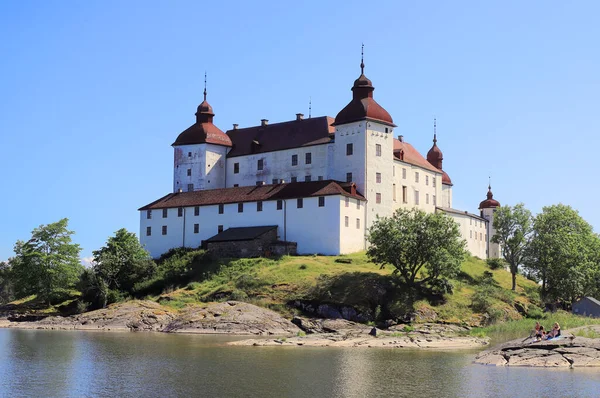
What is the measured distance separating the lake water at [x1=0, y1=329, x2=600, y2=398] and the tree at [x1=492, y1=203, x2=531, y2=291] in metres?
38.9

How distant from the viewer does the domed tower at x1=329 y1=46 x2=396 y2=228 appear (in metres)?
83.4

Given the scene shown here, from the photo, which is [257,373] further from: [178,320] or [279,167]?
[279,167]

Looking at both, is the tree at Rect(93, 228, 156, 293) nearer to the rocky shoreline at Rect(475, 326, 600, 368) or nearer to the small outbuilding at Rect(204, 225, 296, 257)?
the small outbuilding at Rect(204, 225, 296, 257)

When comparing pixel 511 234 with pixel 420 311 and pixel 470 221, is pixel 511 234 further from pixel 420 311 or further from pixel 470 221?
pixel 420 311

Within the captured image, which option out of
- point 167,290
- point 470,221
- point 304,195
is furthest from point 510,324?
point 470,221

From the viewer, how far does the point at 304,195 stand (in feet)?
266

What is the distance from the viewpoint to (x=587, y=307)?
71812 millimetres

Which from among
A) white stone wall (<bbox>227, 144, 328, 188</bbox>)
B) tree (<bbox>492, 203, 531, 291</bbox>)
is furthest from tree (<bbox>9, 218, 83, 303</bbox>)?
tree (<bbox>492, 203, 531, 291</bbox>)

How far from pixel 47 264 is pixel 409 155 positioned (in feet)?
144

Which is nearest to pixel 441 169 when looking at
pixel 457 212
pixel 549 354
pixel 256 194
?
pixel 457 212

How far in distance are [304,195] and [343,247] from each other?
657 centimetres

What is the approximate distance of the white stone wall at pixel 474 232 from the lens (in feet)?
336

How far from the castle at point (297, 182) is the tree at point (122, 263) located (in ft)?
28.2

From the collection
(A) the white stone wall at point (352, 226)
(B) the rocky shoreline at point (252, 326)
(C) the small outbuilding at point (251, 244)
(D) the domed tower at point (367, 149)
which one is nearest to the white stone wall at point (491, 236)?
(D) the domed tower at point (367, 149)
